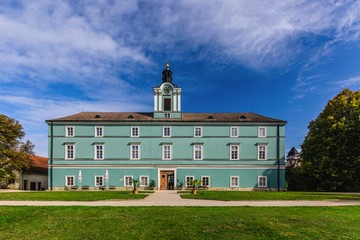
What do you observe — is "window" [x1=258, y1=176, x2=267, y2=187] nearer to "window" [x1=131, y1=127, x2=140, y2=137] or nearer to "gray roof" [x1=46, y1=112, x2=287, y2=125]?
"gray roof" [x1=46, y1=112, x2=287, y2=125]

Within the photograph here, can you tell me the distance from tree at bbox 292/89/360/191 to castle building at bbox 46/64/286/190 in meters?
4.04

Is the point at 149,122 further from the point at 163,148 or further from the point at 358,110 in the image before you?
the point at 358,110

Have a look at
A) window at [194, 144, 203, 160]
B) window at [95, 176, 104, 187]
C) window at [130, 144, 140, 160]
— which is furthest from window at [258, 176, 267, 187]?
window at [95, 176, 104, 187]

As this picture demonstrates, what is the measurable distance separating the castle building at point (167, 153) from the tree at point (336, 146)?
404 cm

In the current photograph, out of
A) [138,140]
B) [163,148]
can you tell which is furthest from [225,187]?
[138,140]

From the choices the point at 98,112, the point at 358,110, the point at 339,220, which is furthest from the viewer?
the point at 98,112

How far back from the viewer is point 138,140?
35.7 meters

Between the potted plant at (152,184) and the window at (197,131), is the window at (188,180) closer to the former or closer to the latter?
the potted plant at (152,184)

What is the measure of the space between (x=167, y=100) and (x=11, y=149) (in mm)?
23336

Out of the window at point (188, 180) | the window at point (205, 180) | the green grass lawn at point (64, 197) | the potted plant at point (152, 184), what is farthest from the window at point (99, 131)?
the window at point (205, 180)

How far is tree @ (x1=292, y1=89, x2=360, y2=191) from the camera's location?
97.5 ft

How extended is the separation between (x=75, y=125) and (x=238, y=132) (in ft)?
72.9

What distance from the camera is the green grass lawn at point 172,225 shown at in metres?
8.58

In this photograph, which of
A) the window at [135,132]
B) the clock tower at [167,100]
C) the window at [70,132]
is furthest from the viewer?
the clock tower at [167,100]
